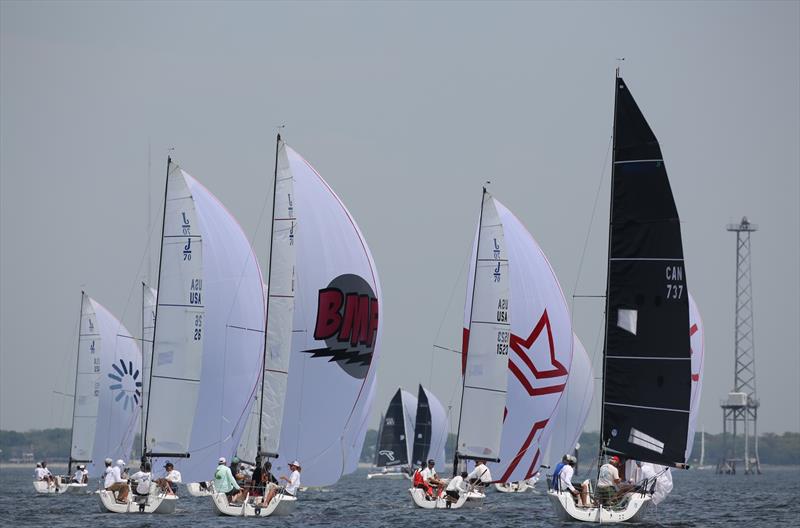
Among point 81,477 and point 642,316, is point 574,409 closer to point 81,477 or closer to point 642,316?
point 81,477

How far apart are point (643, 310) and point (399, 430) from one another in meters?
60.2

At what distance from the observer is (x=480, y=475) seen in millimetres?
37812

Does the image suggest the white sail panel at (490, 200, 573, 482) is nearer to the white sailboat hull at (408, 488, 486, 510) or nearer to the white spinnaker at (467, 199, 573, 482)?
the white spinnaker at (467, 199, 573, 482)

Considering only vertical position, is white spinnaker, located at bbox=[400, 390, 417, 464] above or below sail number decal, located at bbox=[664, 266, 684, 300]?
below

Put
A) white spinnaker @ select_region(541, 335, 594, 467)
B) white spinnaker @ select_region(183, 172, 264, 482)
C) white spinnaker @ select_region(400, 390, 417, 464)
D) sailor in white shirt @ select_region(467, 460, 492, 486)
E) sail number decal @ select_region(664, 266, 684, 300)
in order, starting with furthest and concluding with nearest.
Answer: white spinnaker @ select_region(400, 390, 417, 464)
white spinnaker @ select_region(541, 335, 594, 467)
sailor in white shirt @ select_region(467, 460, 492, 486)
white spinnaker @ select_region(183, 172, 264, 482)
sail number decal @ select_region(664, 266, 684, 300)

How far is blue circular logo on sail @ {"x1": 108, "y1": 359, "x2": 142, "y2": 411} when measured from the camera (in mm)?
53594

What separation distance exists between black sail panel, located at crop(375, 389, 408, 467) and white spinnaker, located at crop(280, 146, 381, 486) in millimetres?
53284

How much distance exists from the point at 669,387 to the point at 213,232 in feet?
45.7

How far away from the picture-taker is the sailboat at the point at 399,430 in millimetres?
87312

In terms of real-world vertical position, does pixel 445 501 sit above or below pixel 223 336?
below

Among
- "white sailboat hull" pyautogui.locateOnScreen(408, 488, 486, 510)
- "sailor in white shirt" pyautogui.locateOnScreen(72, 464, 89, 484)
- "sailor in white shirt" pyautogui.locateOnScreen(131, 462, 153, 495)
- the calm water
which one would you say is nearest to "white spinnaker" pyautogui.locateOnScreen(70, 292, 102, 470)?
"sailor in white shirt" pyautogui.locateOnScreen(72, 464, 89, 484)

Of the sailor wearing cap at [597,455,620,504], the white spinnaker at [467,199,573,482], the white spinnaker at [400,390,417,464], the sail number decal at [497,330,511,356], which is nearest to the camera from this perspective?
the sailor wearing cap at [597,455,620,504]

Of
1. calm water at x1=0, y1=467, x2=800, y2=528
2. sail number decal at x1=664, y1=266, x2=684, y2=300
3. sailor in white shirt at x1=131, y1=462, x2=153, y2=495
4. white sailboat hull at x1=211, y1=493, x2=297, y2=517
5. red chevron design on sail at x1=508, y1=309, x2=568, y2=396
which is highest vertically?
sail number decal at x1=664, y1=266, x2=684, y2=300

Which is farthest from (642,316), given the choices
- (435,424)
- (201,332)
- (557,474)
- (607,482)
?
(435,424)
